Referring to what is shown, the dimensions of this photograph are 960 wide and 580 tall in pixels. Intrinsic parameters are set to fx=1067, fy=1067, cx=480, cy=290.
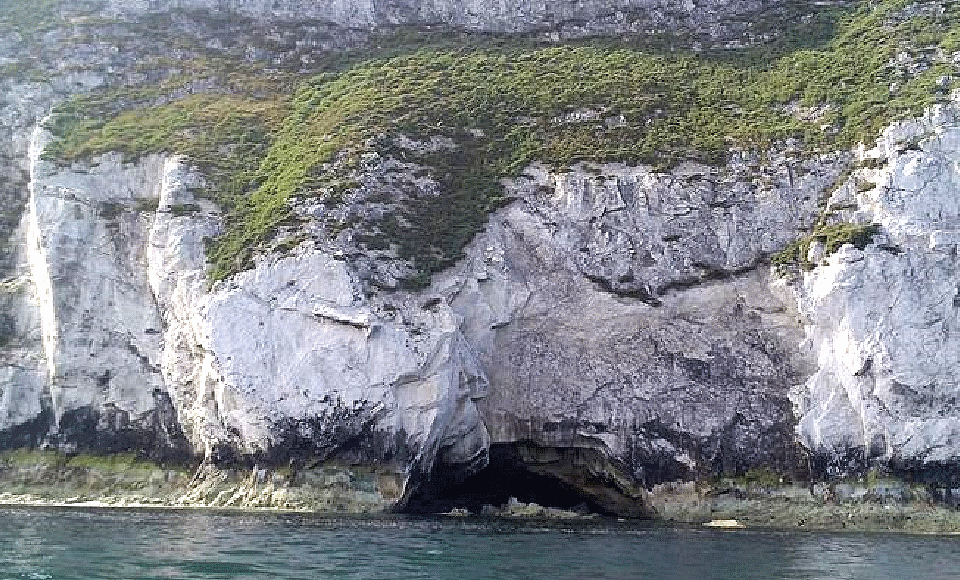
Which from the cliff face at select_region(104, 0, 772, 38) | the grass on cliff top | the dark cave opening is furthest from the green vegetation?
the cliff face at select_region(104, 0, 772, 38)

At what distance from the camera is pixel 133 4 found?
6297 cm

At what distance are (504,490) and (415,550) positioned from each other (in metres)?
19.6

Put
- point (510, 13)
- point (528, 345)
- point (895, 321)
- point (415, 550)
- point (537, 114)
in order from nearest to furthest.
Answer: point (415, 550), point (895, 321), point (528, 345), point (537, 114), point (510, 13)

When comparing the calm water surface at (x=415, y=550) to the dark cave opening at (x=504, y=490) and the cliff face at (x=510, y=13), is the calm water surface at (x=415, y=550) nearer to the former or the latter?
the dark cave opening at (x=504, y=490)

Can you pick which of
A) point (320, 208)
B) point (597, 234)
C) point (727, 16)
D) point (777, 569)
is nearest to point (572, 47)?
point (727, 16)

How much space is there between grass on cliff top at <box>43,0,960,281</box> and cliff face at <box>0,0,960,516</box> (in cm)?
107

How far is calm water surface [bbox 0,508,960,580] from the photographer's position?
70.2ft

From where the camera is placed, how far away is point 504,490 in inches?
1769

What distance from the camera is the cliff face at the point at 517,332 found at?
38.2 meters

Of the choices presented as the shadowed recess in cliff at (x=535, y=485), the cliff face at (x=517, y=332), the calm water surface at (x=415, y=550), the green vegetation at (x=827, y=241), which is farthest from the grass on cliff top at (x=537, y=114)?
the calm water surface at (x=415, y=550)

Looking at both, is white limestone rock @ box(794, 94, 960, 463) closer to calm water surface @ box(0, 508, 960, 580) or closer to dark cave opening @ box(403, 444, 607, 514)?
calm water surface @ box(0, 508, 960, 580)

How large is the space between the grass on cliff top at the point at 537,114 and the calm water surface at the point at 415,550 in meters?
13.6

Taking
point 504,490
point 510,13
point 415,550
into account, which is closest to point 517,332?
point 504,490

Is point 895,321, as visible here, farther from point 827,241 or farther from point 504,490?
point 504,490
